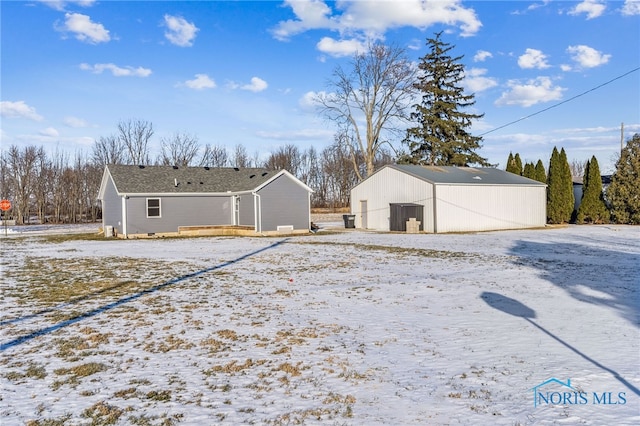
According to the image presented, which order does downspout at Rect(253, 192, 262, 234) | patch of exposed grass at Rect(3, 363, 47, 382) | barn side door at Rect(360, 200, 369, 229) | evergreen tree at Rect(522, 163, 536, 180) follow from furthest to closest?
1. evergreen tree at Rect(522, 163, 536, 180)
2. barn side door at Rect(360, 200, 369, 229)
3. downspout at Rect(253, 192, 262, 234)
4. patch of exposed grass at Rect(3, 363, 47, 382)

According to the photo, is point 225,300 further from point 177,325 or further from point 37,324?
point 37,324

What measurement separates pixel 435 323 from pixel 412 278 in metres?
3.64

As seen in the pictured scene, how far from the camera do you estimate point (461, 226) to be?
84.2 ft

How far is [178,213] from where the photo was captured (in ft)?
85.0

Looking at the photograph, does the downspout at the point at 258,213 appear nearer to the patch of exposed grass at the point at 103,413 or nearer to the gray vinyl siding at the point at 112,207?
the gray vinyl siding at the point at 112,207

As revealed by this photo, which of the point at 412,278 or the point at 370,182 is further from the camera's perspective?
the point at 370,182

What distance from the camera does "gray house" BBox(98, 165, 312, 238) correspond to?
25016mm

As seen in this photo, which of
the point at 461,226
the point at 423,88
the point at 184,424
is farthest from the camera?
the point at 423,88

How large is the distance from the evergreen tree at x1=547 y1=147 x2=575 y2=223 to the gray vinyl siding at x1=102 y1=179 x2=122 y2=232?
2876 cm

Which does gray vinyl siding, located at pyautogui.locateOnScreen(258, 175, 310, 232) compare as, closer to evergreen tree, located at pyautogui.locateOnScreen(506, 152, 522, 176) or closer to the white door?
the white door

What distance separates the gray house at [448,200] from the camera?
82.8 ft

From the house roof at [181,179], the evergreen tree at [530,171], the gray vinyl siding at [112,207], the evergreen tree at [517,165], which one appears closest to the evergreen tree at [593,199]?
the evergreen tree at [530,171]

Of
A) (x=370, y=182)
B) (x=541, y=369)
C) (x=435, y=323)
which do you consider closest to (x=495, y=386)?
(x=541, y=369)

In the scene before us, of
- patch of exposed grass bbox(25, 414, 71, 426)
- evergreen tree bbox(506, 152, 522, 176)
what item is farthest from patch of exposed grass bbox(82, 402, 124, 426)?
evergreen tree bbox(506, 152, 522, 176)
